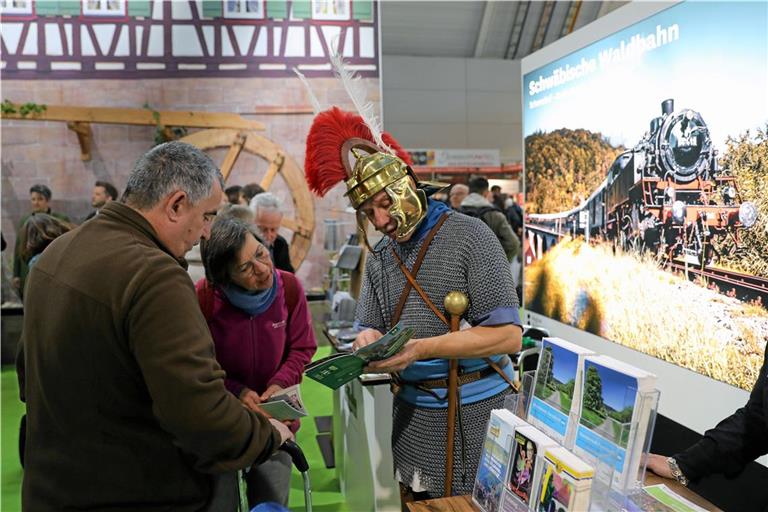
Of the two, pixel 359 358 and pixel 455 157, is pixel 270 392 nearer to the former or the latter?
pixel 359 358

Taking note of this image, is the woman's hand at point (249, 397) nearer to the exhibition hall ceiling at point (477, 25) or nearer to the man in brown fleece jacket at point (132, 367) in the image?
the man in brown fleece jacket at point (132, 367)

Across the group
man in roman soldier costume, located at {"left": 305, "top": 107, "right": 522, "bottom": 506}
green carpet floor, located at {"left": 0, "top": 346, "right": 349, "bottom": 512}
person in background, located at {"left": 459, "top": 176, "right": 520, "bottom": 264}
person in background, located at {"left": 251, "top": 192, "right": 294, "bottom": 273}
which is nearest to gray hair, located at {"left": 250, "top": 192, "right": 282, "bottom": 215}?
person in background, located at {"left": 251, "top": 192, "right": 294, "bottom": 273}

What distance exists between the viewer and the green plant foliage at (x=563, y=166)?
10.6 ft

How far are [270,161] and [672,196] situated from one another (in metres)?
4.52

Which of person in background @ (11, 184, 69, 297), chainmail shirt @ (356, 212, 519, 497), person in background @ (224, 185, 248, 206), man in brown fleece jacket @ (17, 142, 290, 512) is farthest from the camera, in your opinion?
person in background @ (11, 184, 69, 297)

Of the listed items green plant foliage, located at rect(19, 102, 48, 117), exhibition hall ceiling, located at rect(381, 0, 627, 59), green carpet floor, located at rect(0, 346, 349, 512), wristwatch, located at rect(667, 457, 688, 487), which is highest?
exhibition hall ceiling, located at rect(381, 0, 627, 59)

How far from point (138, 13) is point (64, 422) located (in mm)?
5791

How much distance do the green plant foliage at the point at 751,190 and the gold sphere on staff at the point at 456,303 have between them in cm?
121

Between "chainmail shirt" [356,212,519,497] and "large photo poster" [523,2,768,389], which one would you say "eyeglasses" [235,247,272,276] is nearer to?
"chainmail shirt" [356,212,519,497]

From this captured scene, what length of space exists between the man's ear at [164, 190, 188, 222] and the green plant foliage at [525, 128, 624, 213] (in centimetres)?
233

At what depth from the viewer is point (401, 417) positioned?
1.90 m


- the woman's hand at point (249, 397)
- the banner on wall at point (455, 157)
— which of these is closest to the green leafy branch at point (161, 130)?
the woman's hand at point (249, 397)

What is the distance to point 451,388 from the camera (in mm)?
1761

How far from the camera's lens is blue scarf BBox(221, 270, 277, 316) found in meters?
2.07
